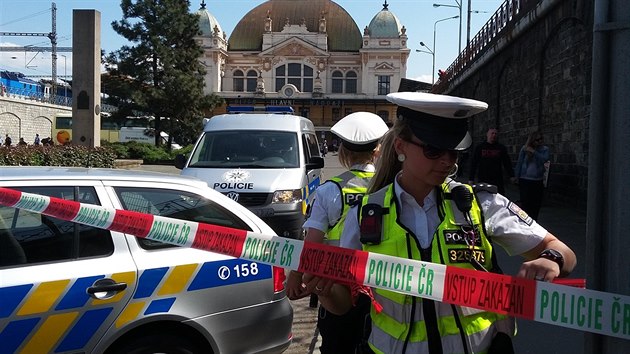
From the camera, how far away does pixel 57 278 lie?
3072 mm

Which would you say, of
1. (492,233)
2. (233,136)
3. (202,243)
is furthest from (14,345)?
(233,136)

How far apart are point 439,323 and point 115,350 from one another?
6.84 ft

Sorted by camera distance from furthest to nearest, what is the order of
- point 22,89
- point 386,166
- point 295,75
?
1. point 295,75
2. point 22,89
3. point 386,166

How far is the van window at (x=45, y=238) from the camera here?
3.14 m

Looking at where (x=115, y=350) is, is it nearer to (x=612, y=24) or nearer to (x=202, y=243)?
(x=202, y=243)

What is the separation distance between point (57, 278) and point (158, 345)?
2.21 feet

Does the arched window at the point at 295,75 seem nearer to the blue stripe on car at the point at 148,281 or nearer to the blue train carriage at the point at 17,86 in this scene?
the blue train carriage at the point at 17,86

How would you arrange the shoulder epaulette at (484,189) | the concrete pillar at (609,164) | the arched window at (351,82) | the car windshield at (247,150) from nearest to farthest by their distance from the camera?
the concrete pillar at (609,164) → the shoulder epaulette at (484,189) → the car windshield at (247,150) → the arched window at (351,82)

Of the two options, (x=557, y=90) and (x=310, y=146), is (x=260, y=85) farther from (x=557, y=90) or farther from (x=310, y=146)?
(x=310, y=146)

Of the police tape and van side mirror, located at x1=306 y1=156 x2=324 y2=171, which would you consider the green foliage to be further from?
the police tape

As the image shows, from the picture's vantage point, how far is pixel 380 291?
76.7 inches

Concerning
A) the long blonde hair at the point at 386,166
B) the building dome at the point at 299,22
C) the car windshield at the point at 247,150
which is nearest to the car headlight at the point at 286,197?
the car windshield at the point at 247,150

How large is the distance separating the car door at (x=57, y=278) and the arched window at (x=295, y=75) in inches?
3357

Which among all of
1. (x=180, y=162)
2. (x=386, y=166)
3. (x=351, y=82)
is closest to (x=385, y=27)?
(x=351, y=82)
